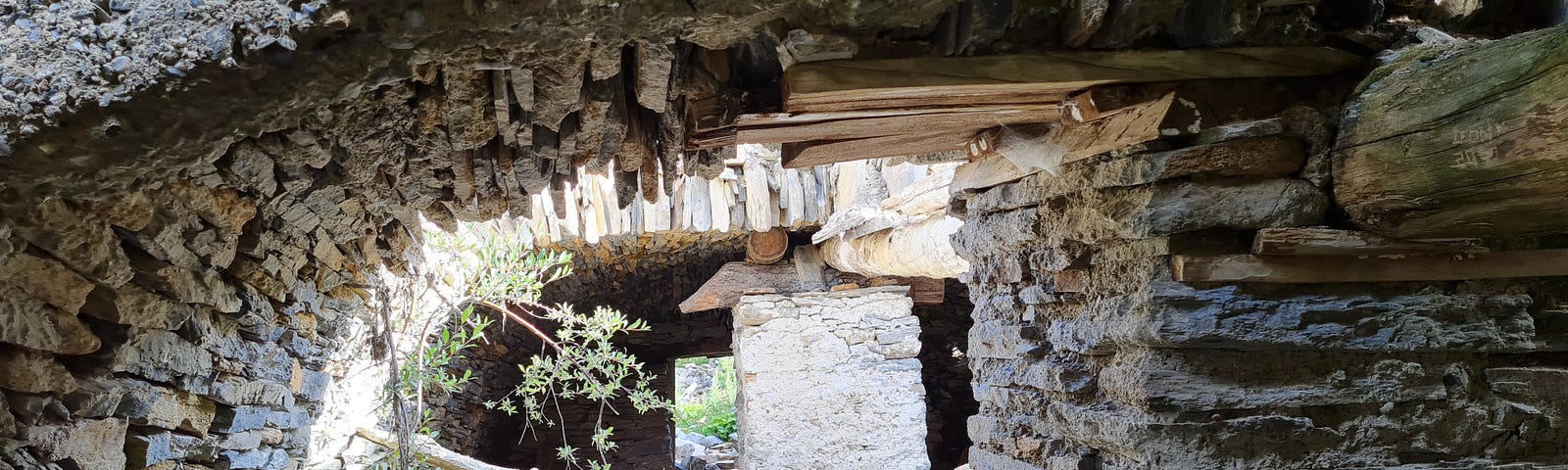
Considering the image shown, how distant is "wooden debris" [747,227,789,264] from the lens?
521cm

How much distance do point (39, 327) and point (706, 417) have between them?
16.3 ft

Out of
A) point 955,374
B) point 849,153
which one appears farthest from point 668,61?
point 955,374

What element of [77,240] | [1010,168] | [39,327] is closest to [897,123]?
[1010,168]

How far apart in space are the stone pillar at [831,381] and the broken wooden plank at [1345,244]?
12.1 ft

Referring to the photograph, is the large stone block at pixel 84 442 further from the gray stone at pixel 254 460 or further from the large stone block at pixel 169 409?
the gray stone at pixel 254 460

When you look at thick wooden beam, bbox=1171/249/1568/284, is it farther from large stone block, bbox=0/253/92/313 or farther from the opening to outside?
the opening to outside

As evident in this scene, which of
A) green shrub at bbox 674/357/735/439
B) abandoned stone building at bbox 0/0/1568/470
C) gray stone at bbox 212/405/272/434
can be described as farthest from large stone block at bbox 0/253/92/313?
green shrub at bbox 674/357/735/439

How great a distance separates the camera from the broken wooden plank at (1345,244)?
1.44 metres

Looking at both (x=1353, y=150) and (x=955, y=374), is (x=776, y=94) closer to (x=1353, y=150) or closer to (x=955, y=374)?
(x=1353, y=150)

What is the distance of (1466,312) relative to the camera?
59.7 inches

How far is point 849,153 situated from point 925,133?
0.18 metres

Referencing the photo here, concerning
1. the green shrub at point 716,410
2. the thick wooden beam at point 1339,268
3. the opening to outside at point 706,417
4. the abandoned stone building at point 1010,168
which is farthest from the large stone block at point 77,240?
the green shrub at point 716,410

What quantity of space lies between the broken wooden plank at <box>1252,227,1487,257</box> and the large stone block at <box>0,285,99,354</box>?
209 centimetres

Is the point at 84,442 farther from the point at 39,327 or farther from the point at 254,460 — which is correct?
the point at 254,460
